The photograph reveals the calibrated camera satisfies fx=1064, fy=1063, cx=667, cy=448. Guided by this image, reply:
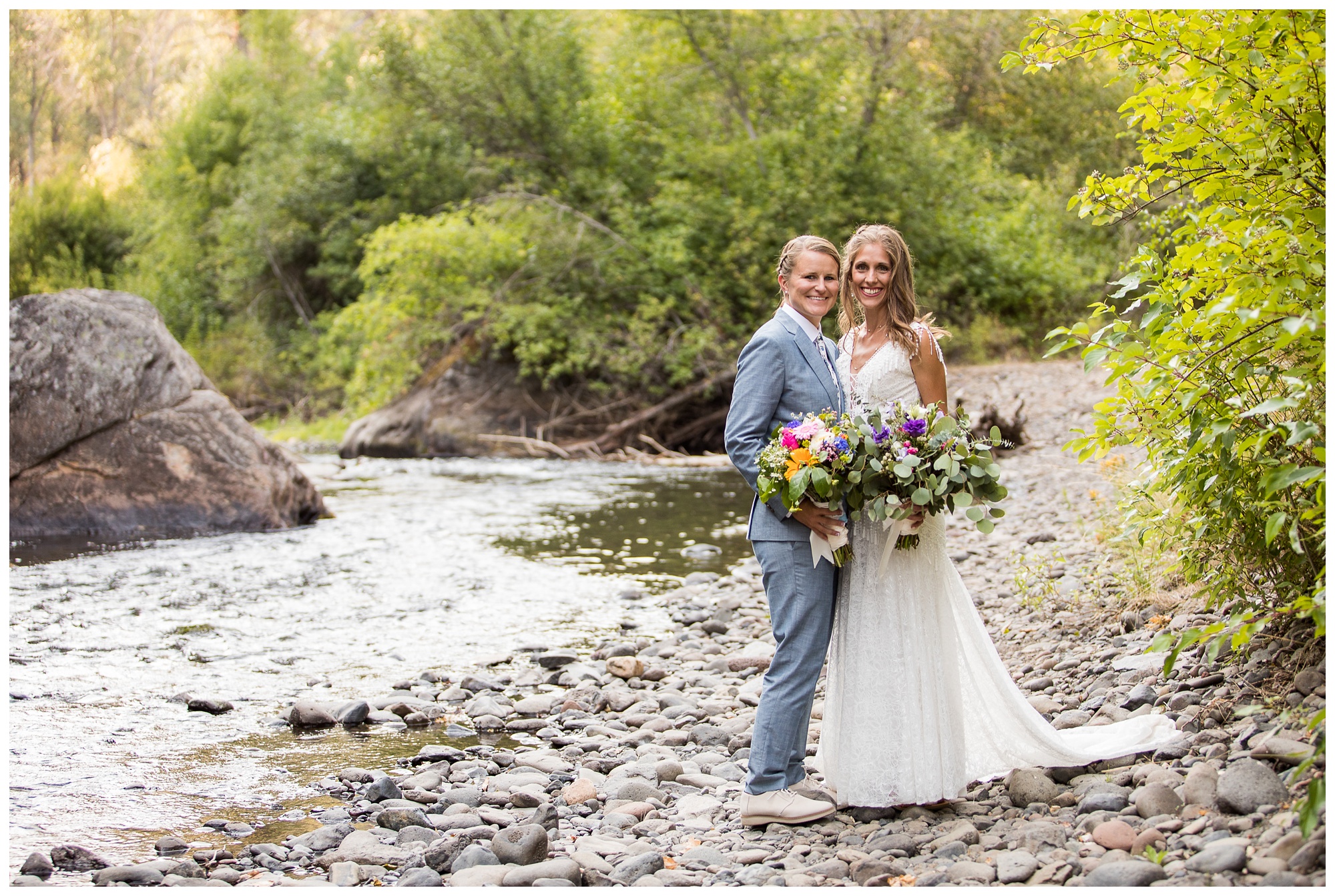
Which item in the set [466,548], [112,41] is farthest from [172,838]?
[112,41]

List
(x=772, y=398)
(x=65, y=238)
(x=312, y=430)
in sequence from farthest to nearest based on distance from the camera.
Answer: (x=65, y=238), (x=312, y=430), (x=772, y=398)

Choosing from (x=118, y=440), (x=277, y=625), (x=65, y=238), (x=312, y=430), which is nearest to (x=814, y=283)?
(x=277, y=625)

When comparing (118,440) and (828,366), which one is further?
(118,440)

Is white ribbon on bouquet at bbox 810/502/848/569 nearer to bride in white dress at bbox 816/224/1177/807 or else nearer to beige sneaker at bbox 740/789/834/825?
bride in white dress at bbox 816/224/1177/807

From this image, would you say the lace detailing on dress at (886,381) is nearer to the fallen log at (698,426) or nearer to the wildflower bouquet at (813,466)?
the wildflower bouquet at (813,466)

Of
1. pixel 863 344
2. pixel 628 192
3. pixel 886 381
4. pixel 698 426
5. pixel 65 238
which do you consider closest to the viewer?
pixel 886 381

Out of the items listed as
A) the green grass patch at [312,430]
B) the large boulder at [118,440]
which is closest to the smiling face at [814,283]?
the large boulder at [118,440]

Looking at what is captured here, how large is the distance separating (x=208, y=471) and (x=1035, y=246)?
62.3 feet

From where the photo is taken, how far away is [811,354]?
4.15m

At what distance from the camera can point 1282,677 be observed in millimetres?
4152

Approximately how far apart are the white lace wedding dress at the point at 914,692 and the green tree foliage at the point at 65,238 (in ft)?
105

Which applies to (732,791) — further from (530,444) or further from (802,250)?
(530,444)

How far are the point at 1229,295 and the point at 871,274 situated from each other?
50.5 inches

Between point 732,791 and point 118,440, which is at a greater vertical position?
point 118,440
